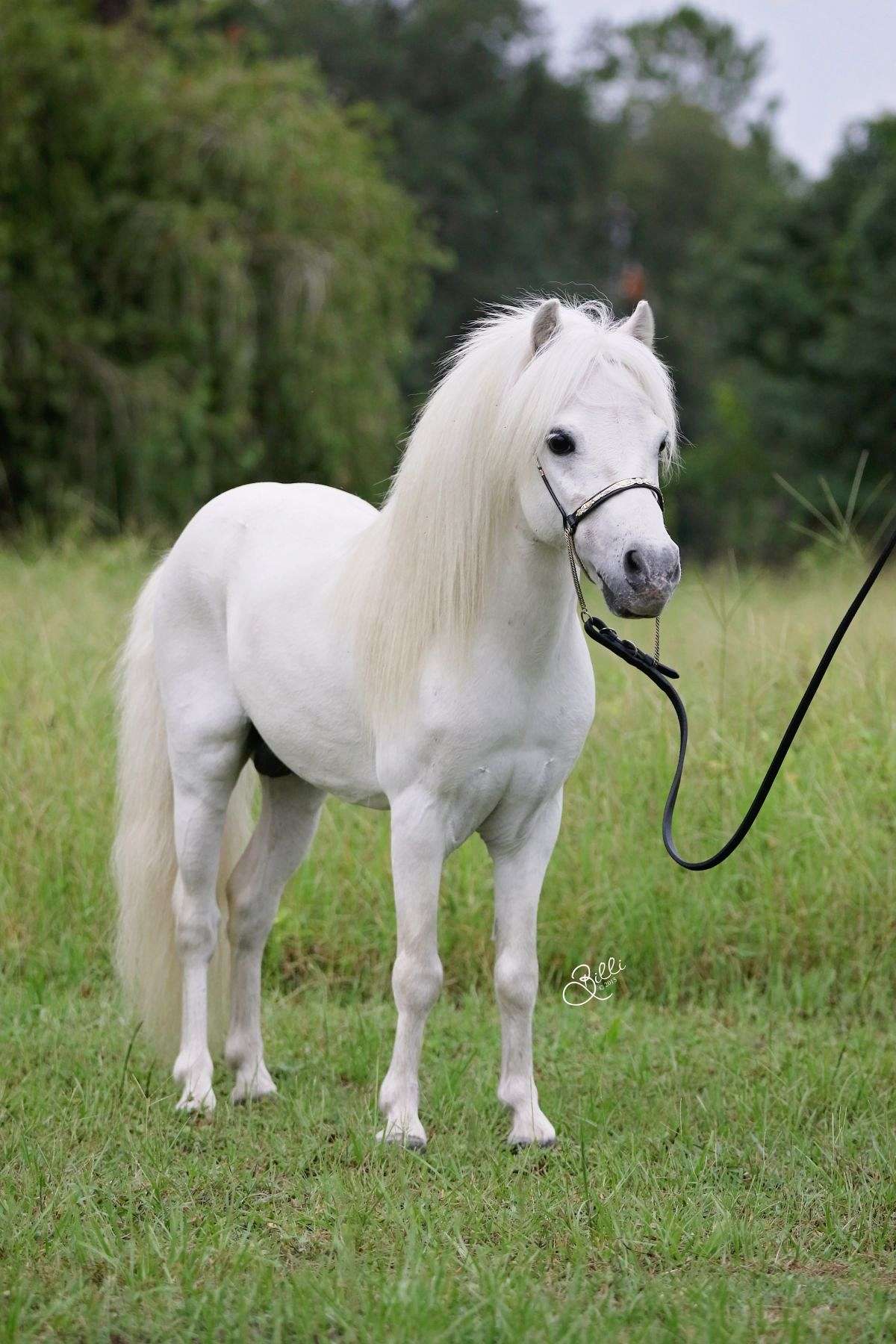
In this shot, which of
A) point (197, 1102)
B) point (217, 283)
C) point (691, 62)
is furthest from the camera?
point (691, 62)

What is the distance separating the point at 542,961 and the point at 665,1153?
1721 mm

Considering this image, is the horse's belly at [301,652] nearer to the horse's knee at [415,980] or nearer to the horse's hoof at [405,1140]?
the horse's knee at [415,980]

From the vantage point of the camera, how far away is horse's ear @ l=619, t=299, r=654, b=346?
3.09m

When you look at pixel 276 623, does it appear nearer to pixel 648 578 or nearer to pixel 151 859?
pixel 151 859

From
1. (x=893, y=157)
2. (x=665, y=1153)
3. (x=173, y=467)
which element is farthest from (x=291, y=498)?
(x=893, y=157)

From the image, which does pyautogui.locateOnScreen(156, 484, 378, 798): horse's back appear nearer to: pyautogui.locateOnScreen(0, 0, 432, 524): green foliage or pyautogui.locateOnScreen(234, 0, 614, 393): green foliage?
pyautogui.locateOnScreen(0, 0, 432, 524): green foliage

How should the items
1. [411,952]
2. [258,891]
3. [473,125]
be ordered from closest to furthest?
[411,952], [258,891], [473,125]

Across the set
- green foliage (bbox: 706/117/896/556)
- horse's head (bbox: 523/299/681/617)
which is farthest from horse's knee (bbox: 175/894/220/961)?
green foliage (bbox: 706/117/896/556)

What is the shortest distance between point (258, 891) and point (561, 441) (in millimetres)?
1731

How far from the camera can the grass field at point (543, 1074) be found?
2578 mm

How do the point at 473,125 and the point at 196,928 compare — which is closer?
the point at 196,928

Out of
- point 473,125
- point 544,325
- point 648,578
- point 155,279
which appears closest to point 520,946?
point 648,578

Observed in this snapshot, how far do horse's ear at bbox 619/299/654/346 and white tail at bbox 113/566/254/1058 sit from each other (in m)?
1.65

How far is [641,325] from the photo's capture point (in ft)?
10.3
